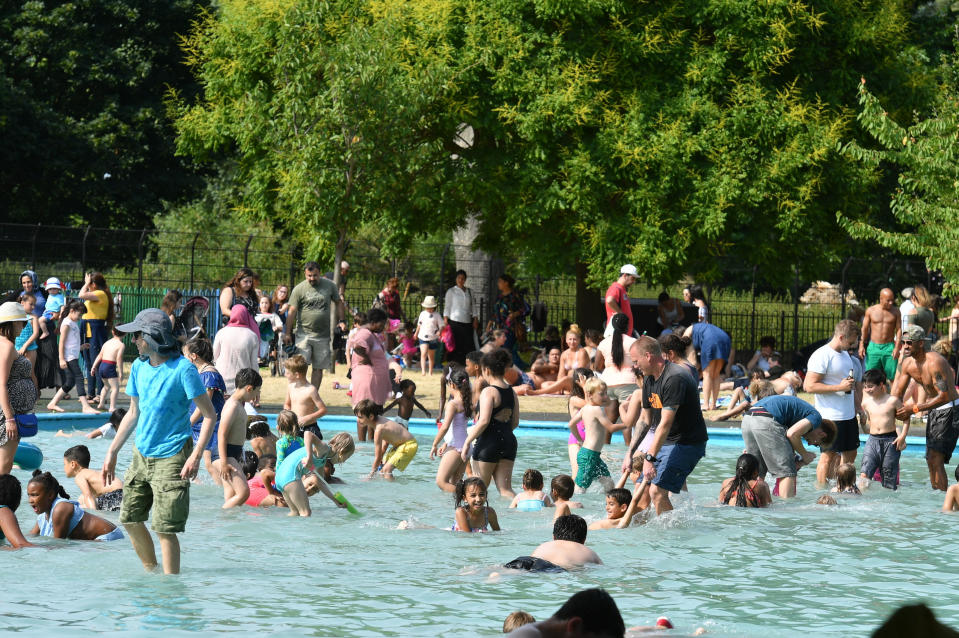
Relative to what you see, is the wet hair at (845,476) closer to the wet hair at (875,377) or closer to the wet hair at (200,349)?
the wet hair at (875,377)

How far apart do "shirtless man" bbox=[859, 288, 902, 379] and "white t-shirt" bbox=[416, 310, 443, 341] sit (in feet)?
27.0

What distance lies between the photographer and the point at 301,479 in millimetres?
10438

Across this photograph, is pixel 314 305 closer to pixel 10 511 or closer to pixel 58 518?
pixel 58 518

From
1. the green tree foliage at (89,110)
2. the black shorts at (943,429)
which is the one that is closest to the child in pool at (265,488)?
the black shorts at (943,429)

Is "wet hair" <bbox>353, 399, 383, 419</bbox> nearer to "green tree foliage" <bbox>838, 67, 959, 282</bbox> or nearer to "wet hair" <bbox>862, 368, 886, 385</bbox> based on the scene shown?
"wet hair" <bbox>862, 368, 886, 385</bbox>

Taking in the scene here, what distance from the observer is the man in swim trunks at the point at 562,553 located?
25.5 feet

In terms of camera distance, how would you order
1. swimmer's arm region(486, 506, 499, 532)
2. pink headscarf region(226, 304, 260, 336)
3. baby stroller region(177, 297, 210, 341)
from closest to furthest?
swimmer's arm region(486, 506, 499, 532)
pink headscarf region(226, 304, 260, 336)
baby stroller region(177, 297, 210, 341)

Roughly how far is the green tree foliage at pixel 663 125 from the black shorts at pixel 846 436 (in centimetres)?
1004

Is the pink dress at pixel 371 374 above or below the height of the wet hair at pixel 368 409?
above

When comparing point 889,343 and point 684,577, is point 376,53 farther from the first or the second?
point 684,577

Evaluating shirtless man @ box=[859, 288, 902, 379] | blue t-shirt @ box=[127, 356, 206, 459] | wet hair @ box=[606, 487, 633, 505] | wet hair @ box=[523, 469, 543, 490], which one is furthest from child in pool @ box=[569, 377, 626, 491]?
shirtless man @ box=[859, 288, 902, 379]

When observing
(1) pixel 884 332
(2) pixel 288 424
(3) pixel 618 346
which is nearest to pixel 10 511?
(2) pixel 288 424

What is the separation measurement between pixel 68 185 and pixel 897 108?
22.3m

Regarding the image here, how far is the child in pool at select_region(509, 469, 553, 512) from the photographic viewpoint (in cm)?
1034
